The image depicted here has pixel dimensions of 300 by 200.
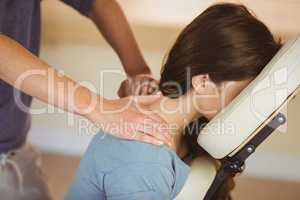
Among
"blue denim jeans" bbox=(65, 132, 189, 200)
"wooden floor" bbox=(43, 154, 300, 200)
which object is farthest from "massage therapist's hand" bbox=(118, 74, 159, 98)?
"wooden floor" bbox=(43, 154, 300, 200)

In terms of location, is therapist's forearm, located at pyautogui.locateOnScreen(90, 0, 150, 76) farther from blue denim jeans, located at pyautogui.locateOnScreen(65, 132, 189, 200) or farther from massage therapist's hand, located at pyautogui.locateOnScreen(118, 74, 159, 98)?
blue denim jeans, located at pyautogui.locateOnScreen(65, 132, 189, 200)

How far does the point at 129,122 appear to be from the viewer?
675 millimetres

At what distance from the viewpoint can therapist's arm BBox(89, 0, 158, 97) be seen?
33.6 inches

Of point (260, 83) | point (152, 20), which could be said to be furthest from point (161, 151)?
point (152, 20)

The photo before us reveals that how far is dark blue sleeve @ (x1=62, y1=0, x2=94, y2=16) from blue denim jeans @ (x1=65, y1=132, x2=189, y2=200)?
24 cm

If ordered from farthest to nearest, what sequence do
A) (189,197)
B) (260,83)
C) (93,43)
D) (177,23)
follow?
1. (93,43)
2. (177,23)
3. (189,197)
4. (260,83)

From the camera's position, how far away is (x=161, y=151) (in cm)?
71

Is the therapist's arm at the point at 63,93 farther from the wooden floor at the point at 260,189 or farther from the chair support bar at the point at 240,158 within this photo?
the wooden floor at the point at 260,189

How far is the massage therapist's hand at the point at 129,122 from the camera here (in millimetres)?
667

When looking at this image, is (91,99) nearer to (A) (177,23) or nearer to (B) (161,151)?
(B) (161,151)

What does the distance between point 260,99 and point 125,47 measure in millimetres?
341

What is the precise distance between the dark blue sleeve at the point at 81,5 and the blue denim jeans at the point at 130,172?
24cm

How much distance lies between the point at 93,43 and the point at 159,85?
0.69 feet

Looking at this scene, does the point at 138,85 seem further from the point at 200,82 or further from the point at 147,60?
the point at 200,82
